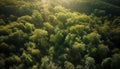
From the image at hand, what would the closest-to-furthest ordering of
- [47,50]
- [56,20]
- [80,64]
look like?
[80,64] → [47,50] → [56,20]

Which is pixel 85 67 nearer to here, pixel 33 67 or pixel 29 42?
pixel 33 67

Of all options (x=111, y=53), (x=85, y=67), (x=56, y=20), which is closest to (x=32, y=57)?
(x=85, y=67)

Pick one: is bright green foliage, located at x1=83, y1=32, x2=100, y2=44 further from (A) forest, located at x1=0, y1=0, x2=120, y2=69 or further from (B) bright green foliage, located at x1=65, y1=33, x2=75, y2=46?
(B) bright green foliage, located at x1=65, y1=33, x2=75, y2=46

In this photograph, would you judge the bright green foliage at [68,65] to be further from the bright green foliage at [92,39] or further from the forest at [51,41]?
the bright green foliage at [92,39]

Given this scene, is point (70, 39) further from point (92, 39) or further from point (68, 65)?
point (68, 65)

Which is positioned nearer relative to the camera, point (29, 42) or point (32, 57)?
point (32, 57)

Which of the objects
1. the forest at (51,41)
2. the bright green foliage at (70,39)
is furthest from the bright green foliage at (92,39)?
the bright green foliage at (70,39)

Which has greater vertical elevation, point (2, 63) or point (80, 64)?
point (2, 63)

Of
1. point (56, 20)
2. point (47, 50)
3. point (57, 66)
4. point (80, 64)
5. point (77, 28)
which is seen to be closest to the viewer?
point (57, 66)

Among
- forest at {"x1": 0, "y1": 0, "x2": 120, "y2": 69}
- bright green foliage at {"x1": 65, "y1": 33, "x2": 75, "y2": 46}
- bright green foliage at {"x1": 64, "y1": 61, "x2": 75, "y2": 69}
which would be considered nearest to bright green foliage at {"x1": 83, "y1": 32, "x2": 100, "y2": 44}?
forest at {"x1": 0, "y1": 0, "x2": 120, "y2": 69}
